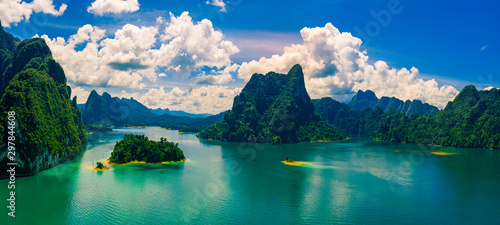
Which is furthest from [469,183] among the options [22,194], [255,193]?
[22,194]

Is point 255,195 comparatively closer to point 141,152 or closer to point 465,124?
point 141,152

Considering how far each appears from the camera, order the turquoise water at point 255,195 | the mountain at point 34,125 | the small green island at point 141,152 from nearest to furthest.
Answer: the turquoise water at point 255,195, the mountain at point 34,125, the small green island at point 141,152

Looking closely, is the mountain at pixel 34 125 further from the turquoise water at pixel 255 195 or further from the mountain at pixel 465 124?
the mountain at pixel 465 124

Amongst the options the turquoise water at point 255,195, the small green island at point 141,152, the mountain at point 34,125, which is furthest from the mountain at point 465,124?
the mountain at point 34,125

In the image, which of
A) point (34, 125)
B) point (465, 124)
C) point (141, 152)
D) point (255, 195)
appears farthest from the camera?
point (465, 124)

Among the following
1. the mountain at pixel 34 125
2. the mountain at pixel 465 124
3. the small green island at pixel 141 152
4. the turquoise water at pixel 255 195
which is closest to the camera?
the turquoise water at pixel 255 195

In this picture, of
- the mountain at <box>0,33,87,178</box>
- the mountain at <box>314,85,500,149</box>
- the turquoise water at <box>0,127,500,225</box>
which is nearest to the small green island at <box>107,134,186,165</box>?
the turquoise water at <box>0,127,500,225</box>

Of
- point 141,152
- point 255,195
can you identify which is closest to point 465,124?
point 255,195

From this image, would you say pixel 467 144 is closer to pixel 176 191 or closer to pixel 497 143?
pixel 497 143
